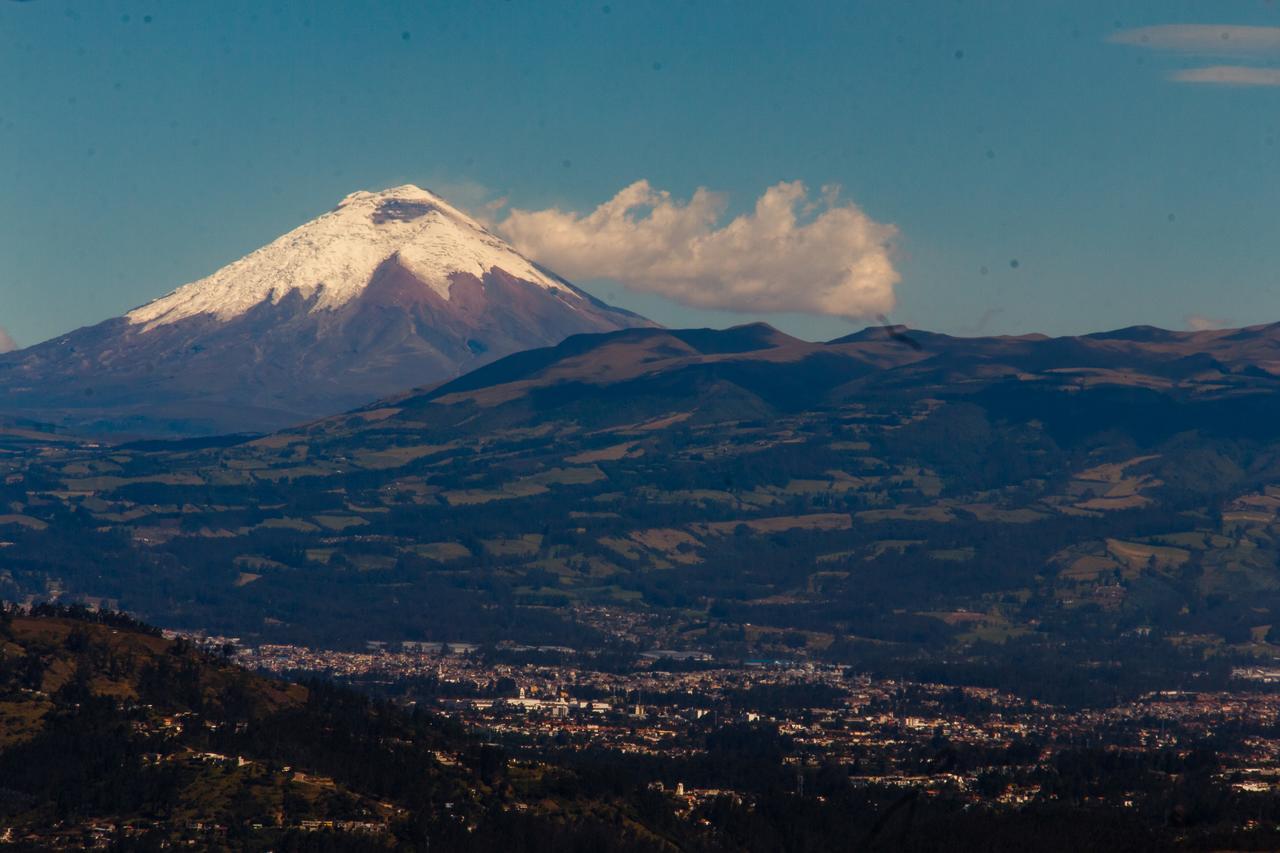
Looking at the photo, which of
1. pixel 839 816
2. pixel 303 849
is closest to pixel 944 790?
pixel 839 816

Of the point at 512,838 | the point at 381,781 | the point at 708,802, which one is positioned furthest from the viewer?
the point at 708,802

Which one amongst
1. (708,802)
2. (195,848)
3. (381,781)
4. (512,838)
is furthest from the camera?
(708,802)

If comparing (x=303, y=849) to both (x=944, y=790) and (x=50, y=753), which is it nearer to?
(x=50, y=753)

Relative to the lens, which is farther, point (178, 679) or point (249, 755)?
point (178, 679)

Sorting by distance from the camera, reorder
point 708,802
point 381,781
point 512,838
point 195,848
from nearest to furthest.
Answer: point 195,848
point 512,838
point 381,781
point 708,802

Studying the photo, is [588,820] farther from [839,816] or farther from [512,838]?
[839,816]

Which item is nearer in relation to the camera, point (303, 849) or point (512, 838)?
point (303, 849)

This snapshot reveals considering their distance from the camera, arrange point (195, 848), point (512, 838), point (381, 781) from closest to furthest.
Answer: point (195, 848), point (512, 838), point (381, 781)

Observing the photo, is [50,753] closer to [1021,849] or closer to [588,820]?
[588,820]

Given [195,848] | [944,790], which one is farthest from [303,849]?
[944,790]
